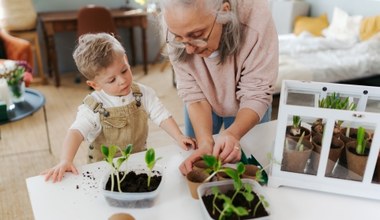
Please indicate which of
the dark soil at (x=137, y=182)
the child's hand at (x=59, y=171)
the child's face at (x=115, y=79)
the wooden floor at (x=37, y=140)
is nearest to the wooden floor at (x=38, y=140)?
the wooden floor at (x=37, y=140)

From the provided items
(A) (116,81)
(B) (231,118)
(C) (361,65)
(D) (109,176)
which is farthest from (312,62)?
(D) (109,176)

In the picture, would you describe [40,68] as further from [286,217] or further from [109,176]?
[286,217]

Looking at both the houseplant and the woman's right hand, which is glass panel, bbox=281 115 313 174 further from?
the houseplant

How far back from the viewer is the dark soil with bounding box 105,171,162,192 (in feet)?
2.94

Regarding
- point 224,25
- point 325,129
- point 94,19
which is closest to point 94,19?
point 94,19

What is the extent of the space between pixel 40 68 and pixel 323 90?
3570 millimetres

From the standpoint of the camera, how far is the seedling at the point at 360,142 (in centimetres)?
89

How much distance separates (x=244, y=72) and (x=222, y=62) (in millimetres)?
86

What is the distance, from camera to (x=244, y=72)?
48.7 inches

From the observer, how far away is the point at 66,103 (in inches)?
136

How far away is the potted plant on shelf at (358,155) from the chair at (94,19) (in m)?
2.92

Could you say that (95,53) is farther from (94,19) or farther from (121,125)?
(94,19)

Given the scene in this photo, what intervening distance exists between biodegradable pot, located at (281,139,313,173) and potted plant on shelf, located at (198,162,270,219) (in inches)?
5.1

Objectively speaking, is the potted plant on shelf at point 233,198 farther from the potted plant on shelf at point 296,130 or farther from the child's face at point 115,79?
the child's face at point 115,79
